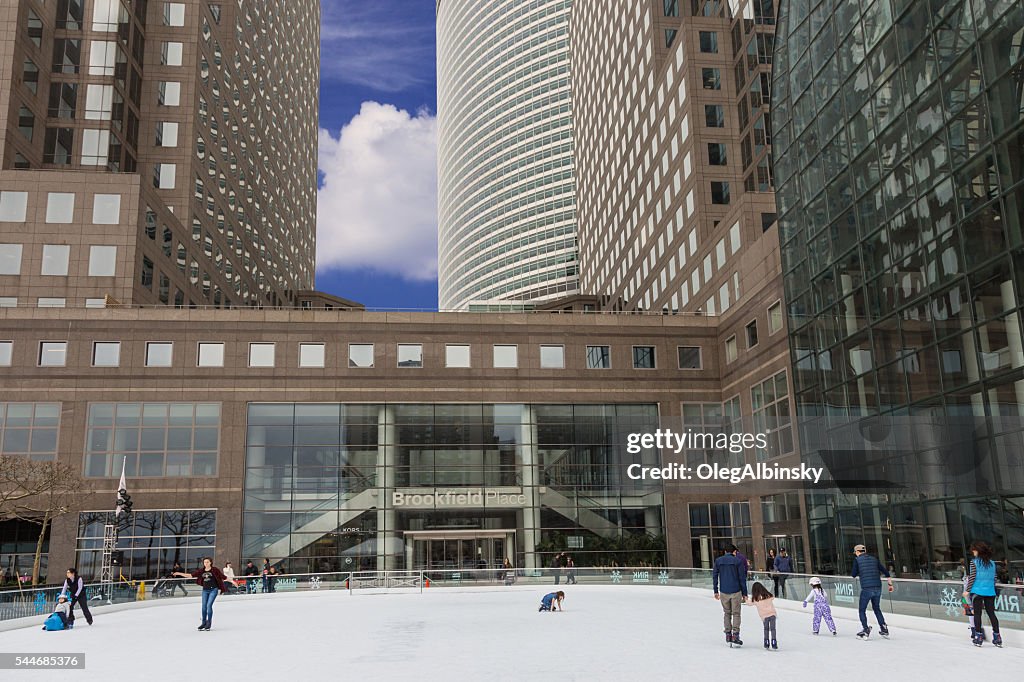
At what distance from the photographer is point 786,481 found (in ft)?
139

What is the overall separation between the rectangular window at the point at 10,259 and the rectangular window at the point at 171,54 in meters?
25.6

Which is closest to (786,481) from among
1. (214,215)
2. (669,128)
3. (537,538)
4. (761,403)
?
(761,403)

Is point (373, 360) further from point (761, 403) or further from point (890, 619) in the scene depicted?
point (890, 619)

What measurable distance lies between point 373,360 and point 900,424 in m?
28.8

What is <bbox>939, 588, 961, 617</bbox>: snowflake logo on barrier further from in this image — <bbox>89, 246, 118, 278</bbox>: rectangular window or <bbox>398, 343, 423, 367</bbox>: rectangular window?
<bbox>89, 246, 118, 278</bbox>: rectangular window

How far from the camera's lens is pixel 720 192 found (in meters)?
60.4

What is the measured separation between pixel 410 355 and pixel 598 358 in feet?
34.3

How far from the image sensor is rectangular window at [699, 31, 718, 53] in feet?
213

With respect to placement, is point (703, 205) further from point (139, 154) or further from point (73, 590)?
point (73, 590)

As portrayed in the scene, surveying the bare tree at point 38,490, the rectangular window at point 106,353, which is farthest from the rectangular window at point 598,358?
the bare tree at point 38,490

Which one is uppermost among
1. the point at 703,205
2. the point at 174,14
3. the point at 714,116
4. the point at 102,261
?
the point at 174,14

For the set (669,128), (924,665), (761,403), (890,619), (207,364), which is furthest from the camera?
(669,128)

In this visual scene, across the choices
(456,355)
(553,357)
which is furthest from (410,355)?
(553,357)

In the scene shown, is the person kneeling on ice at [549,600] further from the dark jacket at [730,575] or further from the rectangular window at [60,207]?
the rectangular window at [60,207]
